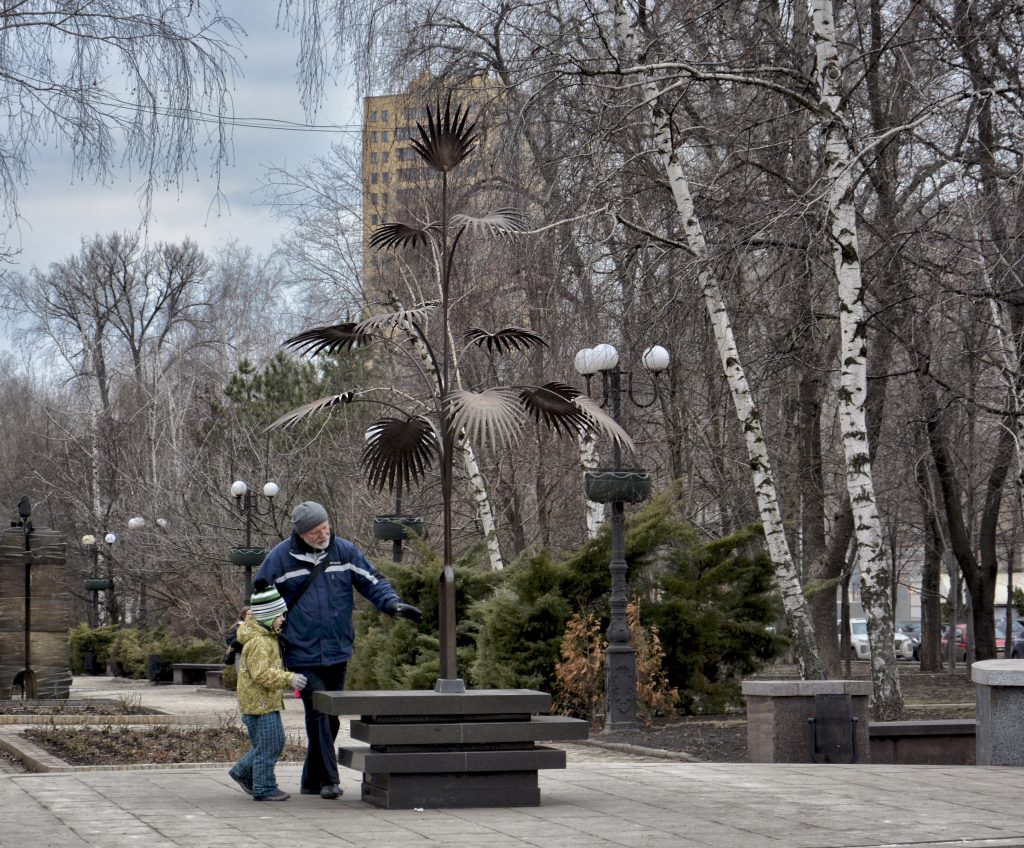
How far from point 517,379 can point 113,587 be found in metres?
22.8

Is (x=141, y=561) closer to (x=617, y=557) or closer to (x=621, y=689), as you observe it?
(x=617, y=557)

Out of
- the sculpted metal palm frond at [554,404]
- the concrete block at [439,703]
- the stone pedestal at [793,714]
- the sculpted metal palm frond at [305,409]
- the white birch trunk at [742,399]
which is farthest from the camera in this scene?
the white birch trunk at [742,399]

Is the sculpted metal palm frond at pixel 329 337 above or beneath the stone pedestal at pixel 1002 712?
above

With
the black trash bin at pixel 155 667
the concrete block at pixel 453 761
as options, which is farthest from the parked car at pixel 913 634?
the concrete block at pixel 453 761

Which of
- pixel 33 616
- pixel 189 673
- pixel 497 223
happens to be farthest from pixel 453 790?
pixel 189 673

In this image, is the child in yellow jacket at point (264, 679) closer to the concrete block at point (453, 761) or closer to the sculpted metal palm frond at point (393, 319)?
the concrete block at point (453, 761)

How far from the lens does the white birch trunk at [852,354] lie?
50.2ft

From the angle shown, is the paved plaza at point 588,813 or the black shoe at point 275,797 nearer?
the paved plaza at point 588,813

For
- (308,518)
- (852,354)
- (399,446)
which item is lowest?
(308,518)

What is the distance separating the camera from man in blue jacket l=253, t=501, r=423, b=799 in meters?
8.52

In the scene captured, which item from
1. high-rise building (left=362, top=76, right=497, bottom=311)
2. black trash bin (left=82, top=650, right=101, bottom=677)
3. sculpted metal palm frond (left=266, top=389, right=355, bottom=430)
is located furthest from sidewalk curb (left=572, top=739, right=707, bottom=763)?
black trash bin (left=82, top=650, right=101, bottom=677)

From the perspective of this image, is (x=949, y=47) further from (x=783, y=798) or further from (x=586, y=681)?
(x=783, y=798)

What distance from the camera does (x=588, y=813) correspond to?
8.16 m

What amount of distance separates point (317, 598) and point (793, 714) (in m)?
5.77
